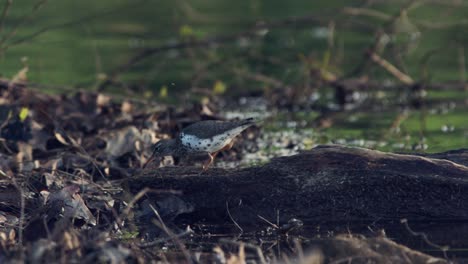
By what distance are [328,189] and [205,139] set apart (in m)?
1.51

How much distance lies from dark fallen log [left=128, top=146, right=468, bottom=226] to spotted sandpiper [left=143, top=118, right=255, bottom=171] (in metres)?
0.59

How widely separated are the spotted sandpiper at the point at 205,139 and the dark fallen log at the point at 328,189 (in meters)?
0.59

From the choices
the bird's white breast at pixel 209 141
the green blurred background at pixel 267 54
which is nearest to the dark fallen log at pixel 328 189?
the bird's white breast at pixel 209 141


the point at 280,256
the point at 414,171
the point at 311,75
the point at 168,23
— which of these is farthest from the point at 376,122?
the point at 168,23

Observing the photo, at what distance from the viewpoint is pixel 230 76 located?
16.2 m

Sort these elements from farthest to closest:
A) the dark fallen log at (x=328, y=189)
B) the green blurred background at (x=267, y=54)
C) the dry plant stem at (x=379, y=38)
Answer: the dry plant stem at (x=379, y=38)
the green blurred background at (x=267, y=54)
the dark fallen log at (x=328, y=189)

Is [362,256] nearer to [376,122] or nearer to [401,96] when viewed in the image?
[376,122]

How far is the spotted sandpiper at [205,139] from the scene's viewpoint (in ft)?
26.0

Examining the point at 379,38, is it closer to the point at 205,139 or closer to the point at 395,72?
the point at 395,72

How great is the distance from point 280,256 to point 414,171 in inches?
57.8

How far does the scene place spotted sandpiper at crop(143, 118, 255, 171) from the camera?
26.0 feet

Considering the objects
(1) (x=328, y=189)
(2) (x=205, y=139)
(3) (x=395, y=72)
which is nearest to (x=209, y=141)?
(2) (x=205, y=139)

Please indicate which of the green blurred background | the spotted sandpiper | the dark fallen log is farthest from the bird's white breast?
the green blurred background

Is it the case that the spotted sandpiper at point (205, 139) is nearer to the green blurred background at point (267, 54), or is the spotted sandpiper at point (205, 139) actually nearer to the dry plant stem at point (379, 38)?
the green blurred background at point (267, 54)
